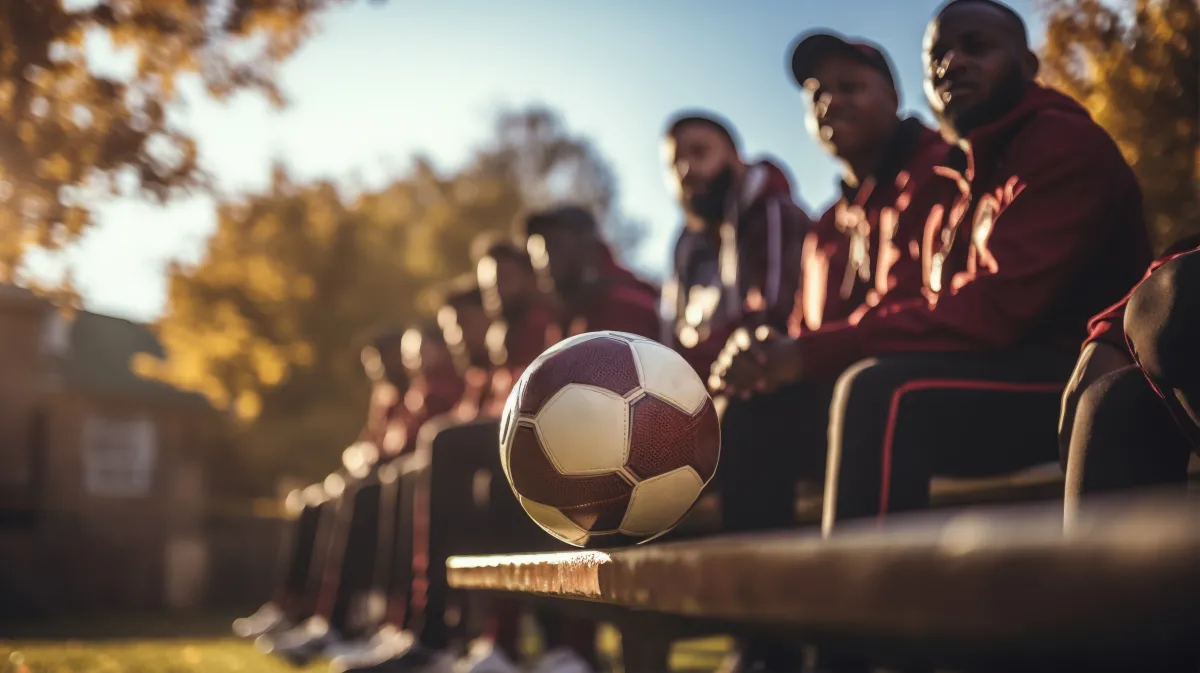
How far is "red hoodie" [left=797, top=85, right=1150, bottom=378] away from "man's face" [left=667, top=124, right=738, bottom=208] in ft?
5.68

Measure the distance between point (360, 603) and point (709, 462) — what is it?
22.4 ft

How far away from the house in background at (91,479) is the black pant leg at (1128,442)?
16830 millimetres

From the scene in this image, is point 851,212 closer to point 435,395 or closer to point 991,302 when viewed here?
point 991,302

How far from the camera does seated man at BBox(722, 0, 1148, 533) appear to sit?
7.55ft

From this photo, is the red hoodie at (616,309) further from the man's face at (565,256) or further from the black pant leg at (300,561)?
the black pant leg at (300,561)

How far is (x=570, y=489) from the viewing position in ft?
7.11

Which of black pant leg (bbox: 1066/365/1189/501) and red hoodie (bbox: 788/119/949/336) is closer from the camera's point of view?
black pant leg (bbox: 1066/365/1189/501)

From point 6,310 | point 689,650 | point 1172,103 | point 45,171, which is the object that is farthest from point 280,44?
point 6,310

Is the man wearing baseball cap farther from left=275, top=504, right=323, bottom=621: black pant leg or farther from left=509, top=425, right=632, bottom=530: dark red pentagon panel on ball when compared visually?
left=275, top=504, right=323, bottom=621: black pant leg

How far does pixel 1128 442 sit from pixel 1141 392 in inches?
3.7

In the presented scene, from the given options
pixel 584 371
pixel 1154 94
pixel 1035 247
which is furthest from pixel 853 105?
pixel 1154 94

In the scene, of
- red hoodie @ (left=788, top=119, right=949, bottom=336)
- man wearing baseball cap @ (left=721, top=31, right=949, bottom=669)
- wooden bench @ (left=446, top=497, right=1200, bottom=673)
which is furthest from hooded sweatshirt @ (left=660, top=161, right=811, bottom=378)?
wooden bench @ (left=446, top=497, right=1200, bottom=673)

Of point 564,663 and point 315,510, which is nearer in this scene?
point 564,663

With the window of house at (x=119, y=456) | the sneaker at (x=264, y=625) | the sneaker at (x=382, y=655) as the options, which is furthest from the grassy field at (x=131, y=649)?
the window of house at (x=119, y=456)
